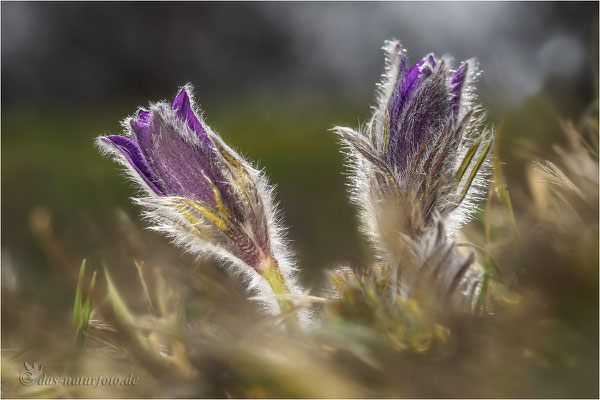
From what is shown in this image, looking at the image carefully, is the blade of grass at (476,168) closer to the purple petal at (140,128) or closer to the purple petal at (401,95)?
the purple petal at (401,95)

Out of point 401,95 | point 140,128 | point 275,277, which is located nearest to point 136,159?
point 140,128

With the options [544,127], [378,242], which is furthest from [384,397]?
[544,127]

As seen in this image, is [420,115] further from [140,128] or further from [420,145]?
[140,128]

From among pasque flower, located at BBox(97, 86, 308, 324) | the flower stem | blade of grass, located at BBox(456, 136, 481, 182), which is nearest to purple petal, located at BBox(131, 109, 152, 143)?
pasque flower, located at BBox(97, 86, 308, 324)

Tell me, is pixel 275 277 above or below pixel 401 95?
below

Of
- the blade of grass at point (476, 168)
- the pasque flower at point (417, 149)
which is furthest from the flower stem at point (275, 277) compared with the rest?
the blade of grass at point (476, 168)

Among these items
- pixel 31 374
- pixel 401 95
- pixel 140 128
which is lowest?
pixel 31 374

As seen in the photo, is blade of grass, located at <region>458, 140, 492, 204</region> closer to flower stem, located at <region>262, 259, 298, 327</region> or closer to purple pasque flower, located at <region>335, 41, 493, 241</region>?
purple pasque flower, located at <region>335, 41, 493, 241</region>
